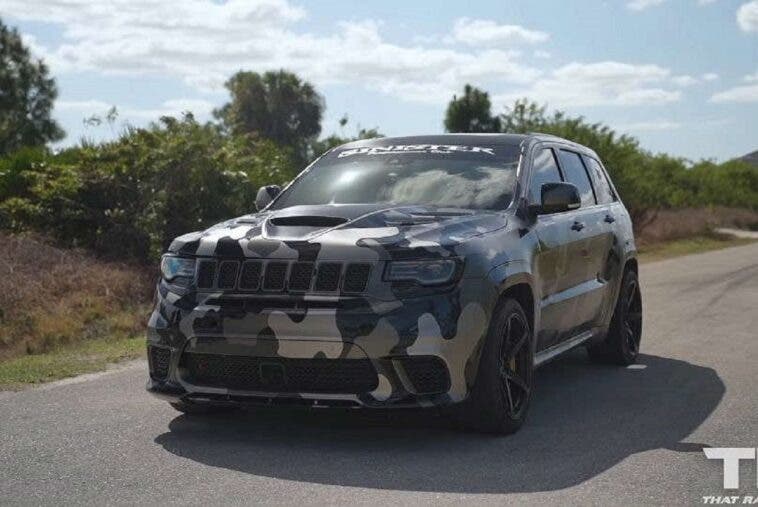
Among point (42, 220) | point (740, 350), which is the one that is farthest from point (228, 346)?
point (42, 220)

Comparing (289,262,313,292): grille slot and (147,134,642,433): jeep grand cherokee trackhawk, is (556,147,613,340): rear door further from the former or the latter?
(289,262,313,292): grille slot

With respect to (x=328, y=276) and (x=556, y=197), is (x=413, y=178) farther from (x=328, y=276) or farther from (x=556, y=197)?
(x=328, y=276)

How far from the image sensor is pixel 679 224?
133ft

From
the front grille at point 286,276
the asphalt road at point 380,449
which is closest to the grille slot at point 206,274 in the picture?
the front grille at point 286,276

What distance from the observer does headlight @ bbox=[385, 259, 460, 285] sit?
6238 mm

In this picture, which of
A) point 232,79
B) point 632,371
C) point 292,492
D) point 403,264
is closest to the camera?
point 292,492

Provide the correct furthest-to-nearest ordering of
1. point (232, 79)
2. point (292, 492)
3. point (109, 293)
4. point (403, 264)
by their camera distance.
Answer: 1. point (232, 79)
2. point (109, 293)
3. point (403, 264)
4. point (292, 492)

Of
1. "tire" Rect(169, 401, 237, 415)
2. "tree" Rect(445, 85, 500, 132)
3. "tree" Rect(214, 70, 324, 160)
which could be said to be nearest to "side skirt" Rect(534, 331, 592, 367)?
"tire" Rect(169, 401, 237, 415)

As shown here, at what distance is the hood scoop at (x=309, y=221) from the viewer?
6684 millimetres

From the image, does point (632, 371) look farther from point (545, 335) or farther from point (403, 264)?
point (403, 264)

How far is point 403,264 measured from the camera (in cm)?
625

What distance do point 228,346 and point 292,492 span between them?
3.54 feet

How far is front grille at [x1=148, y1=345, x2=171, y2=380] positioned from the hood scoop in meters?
0.94

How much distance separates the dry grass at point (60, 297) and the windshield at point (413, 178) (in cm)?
448
